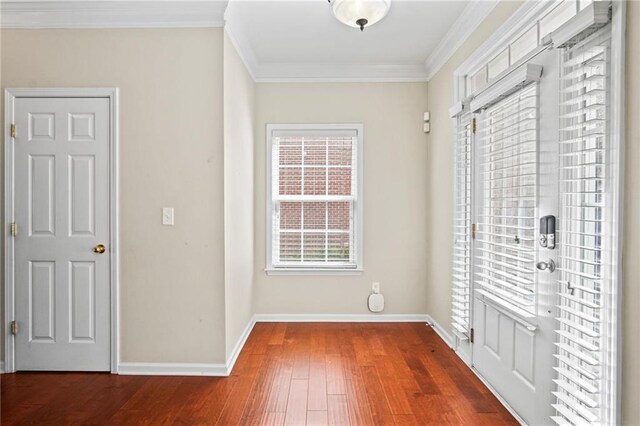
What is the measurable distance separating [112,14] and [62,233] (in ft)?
5.55

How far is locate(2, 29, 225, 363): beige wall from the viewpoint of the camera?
2.84m

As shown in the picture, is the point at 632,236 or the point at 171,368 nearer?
the point at 632,236

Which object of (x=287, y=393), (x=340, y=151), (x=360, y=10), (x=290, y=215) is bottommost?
(x=287, y=393)

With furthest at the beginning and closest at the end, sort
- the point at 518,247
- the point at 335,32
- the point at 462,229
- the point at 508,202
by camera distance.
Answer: the point at 335,32
the point at 462,229
the point at 508,202
the point at 518,247

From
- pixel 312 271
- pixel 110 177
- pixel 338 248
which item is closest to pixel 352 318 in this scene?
pixel 312 271

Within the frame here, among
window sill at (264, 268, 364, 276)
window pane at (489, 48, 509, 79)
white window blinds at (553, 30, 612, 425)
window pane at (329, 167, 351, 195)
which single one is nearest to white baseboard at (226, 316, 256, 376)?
window sill at (264, 268, 364, 276)

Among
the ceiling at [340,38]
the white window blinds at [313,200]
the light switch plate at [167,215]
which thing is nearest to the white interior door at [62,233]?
the light switch plate at [167,215]

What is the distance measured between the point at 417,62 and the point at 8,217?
156 inches

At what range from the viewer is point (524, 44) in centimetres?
232

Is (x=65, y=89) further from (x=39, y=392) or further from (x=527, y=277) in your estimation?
(x=527, y=277)

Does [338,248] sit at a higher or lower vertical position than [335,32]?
lower

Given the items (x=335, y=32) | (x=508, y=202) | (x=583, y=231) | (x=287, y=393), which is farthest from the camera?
(x=335, y=32)

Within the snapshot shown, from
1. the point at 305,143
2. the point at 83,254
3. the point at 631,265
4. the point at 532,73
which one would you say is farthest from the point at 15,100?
the point at 631,265

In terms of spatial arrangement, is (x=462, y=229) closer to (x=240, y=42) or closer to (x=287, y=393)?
(x=287, y=393)
